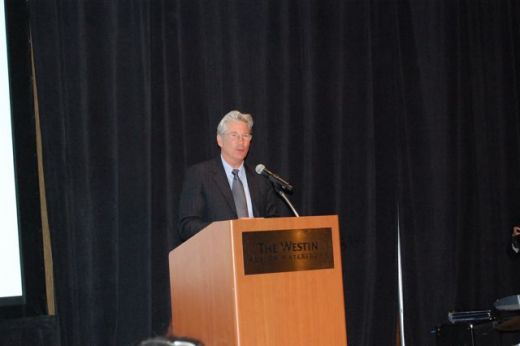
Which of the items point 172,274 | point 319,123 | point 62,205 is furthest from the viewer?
point 319,123

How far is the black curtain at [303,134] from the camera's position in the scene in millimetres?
4539

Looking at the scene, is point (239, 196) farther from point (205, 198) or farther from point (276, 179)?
point (276, 179)

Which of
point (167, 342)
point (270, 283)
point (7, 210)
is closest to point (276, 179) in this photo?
point (270, 283)

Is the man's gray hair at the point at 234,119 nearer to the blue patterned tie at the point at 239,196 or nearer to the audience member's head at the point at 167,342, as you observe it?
the blue patterned tie at the point at 239,196

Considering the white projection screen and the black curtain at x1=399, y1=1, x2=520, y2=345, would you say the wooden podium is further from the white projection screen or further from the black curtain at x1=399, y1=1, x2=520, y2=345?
the black curtain at x1=399, y1=1, x2=520, y2=345

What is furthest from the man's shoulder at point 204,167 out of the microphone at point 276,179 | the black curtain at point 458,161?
the black curtain at point 458,161

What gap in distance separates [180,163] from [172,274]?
52.8 inches

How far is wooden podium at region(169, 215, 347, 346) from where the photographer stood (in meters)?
2.88

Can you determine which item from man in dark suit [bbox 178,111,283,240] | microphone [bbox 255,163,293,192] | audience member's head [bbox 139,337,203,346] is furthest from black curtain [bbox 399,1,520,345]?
audience member's head [bbox 139,337,203,346]

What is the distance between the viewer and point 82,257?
14.7 feet

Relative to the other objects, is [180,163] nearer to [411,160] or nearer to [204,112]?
[204,112]

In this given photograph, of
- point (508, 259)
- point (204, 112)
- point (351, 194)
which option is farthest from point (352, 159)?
point (508, 259)

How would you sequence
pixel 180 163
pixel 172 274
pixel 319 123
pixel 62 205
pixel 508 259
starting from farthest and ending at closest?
pixel 508 259 < pixel 319 123 < pixel 180 163 < pixel 62 205 < pixel 172 274

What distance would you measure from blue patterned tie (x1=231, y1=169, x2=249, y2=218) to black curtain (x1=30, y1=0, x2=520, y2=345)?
33.6 inches
